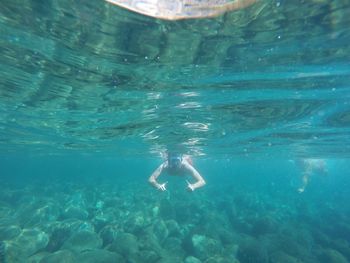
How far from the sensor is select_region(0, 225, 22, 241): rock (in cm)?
1465

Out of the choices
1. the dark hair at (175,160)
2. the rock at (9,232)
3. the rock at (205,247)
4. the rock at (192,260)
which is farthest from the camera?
the dark hair at (175,160)

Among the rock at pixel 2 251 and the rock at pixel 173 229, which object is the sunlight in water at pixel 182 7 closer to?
the rock at pixel 2 251

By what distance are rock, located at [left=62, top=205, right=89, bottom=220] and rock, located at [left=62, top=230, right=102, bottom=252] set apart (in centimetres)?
665

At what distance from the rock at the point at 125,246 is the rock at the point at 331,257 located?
34.1ft

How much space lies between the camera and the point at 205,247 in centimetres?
1483

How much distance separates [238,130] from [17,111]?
615 inches

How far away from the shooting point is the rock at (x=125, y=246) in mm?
12844

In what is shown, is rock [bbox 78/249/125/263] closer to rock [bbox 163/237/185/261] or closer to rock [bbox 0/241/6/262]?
rock [bbox 163/237/185/261]

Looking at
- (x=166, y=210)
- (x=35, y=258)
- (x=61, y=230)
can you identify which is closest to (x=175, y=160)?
(x=166, y=210)

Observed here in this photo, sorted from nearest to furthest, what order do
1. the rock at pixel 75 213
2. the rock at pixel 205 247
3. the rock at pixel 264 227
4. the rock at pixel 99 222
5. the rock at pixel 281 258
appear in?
1. the rock at pixel 281 258
2. the rock at pixel 205 247
3. the rock at pixel 99 222
4. the rock at pixel 264 227
5. the rock at pixel 75 213

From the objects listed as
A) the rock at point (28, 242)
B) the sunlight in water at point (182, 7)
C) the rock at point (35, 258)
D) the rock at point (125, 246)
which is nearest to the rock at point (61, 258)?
the rock at point (35, 258)

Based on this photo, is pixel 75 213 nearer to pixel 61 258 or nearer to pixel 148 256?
pixel 61 258

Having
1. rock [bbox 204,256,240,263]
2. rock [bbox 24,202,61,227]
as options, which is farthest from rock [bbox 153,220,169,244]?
rock [bbox 24,202,61,227]

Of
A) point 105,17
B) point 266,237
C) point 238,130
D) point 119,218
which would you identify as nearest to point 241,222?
point 266,237
